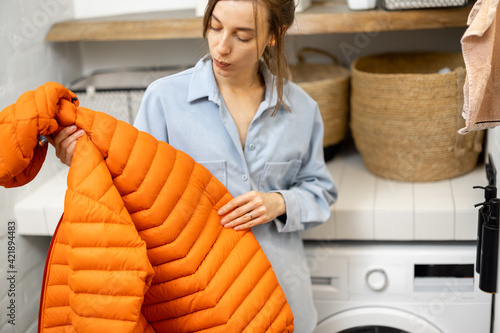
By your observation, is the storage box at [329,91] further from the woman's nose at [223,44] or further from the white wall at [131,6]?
the woman's nose at [223,44]

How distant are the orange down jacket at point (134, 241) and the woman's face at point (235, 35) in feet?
0.62

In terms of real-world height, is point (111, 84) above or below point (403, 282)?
above

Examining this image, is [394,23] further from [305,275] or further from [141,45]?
[141,45]

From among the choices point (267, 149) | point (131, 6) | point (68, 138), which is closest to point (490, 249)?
point (267, 149)

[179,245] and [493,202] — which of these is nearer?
[179,245]

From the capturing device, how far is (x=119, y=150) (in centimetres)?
92

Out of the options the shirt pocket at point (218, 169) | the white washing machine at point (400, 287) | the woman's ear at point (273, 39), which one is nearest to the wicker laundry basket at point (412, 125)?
the white washing machine at point (400, 287)

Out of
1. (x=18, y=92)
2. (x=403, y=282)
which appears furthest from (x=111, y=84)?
(x=403, y=282)

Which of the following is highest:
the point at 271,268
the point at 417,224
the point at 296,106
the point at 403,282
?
the point at 296,106

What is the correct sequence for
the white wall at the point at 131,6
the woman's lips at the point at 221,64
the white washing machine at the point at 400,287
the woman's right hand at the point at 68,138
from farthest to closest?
1. the white wall at the point at 131,6
2. the white washing machine at the point at 400,287
3. the woman's lips at the point at 221,64
4. the woman's right hand at the point at 68,138

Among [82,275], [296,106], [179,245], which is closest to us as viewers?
[82,275]

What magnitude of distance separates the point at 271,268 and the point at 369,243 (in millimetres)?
482

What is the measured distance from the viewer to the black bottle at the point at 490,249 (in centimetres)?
122

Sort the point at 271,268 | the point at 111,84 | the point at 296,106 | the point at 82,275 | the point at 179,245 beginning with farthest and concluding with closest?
the point at 111,84 → the point at 296,106 → the point at 271,268 → the point at 179,245 → the point at 82,275
